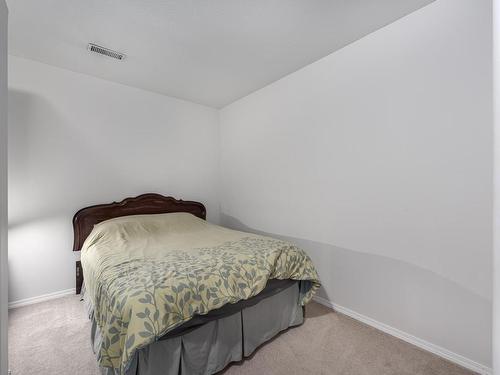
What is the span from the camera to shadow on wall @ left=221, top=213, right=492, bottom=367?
1.62 m

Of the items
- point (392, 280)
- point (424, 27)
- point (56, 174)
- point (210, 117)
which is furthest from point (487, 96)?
point (56, 174)

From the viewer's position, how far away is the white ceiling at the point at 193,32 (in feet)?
6.01

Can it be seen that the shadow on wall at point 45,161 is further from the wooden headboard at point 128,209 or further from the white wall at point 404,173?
the white wall at point 404,173

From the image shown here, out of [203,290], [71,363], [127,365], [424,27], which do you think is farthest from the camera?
[424,27]

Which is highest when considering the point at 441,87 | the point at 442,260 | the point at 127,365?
the point at 441,87

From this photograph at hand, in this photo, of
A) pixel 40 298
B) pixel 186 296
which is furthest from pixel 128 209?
pixel 186 296

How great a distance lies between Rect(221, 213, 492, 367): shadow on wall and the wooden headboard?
1.89 meters

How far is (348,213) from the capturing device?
2291 millimetres

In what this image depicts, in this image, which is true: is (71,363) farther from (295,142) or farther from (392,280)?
(295,142)

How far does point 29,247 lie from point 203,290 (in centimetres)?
227

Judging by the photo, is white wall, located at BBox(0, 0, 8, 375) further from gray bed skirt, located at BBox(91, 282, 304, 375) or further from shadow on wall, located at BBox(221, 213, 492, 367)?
shadow on wall, located at BBox(221, 213, 492, 367)

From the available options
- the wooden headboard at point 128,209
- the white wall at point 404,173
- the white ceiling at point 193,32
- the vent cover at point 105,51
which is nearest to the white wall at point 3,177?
the white ceiling at point 193,32

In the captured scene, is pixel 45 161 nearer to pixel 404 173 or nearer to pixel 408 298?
pixel 404 173

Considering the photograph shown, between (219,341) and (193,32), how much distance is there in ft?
8.00
